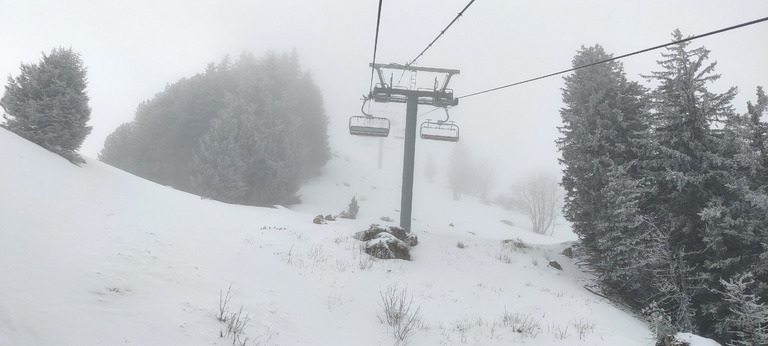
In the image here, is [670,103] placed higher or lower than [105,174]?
higher

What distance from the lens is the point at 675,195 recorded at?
1133 cm

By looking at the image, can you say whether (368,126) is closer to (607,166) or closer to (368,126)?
(368,126)

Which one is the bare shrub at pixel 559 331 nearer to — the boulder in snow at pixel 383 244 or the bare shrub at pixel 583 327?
the bare shrub at pixel 583 327

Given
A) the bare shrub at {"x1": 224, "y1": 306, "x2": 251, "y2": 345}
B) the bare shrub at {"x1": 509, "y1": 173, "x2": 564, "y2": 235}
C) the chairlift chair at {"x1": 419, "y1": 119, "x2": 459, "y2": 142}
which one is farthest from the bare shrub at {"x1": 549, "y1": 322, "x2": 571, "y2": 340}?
the bare shrub at {"x1": 509, "y1": 173, "x2": 564, "y2": 235}

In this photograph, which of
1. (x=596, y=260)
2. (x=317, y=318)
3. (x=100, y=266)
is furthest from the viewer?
(x=596, y=260)

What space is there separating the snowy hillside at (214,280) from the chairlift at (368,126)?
4783mm

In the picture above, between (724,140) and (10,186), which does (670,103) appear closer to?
(724,140)

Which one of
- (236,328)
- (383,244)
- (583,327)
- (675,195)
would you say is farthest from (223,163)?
(675,195)

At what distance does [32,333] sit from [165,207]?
8.73 metres

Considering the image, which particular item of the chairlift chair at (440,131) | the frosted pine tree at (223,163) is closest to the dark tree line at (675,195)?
the chairlift chair at (440,131)

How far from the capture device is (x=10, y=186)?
6879 millimetres

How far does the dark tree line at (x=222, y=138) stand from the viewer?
26.9 meters

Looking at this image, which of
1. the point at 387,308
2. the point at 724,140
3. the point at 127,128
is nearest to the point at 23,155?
the point at 387,308

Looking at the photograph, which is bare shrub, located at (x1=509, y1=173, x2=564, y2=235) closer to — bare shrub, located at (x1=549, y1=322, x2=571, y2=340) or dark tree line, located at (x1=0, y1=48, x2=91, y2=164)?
bare shrub, located at (x1=549, y1=322, x2=571, y2=340)
